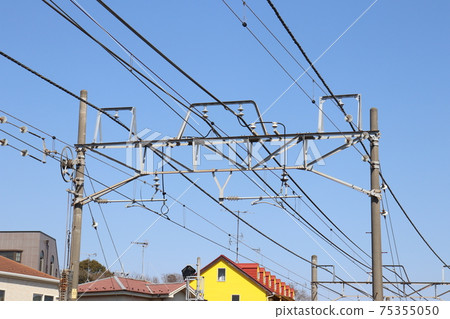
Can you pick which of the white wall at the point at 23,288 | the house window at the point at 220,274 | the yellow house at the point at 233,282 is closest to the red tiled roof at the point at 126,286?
the white wall at the point at 23,288

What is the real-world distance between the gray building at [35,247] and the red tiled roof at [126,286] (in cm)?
1849

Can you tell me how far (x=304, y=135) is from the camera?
1866 cm

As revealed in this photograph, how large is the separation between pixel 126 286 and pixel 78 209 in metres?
20.0

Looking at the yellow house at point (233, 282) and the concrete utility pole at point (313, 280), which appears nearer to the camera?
the concrete utility pole at point (313, 280)

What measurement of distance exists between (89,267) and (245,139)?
8605cm

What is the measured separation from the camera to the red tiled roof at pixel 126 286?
38.8m

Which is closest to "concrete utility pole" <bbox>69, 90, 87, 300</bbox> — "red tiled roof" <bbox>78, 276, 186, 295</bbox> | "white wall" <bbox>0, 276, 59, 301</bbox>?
"white wall" <bbox>0, 276, 59, 301</bbox>

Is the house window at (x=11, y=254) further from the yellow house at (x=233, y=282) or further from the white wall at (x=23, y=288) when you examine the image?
the white wall at (x=23, y=288)

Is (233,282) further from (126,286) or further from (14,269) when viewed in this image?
(14,269)

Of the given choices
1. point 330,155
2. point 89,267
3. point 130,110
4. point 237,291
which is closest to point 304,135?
point 330,155
